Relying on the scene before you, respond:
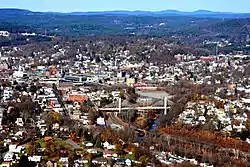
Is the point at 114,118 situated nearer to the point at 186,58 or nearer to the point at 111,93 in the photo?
the point at 111,93

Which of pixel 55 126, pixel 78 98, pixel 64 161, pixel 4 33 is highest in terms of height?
pixel 64 161

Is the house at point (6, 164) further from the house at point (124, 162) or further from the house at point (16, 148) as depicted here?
the house at point (124, 162)

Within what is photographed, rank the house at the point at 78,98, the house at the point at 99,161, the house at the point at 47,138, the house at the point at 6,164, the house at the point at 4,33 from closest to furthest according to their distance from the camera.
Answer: the house at the point at 6,164 → the house at the point at 99,161 → the house at the point at 47,138 → the house at the point at 78,98 → the house at the point at 4,33

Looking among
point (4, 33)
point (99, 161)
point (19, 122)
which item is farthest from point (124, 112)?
point (4, 33)

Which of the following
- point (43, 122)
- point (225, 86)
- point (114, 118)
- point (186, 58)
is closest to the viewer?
point (43, 122)

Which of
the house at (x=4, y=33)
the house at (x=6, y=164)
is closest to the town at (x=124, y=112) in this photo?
the house at (x=6, y=164)

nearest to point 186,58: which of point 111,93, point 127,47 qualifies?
point 127,47

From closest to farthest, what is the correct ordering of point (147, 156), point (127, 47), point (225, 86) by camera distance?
point (147, 156), point (225, 86), point (127, 47)

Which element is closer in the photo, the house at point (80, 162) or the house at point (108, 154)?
the house at point (80, 162)

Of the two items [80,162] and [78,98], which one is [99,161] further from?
[78,98]

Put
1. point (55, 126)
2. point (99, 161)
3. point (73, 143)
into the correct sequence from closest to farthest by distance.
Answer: point (99, 161)
point (73, 143)
point (55, 126)

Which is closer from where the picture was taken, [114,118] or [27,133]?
[27,133]
